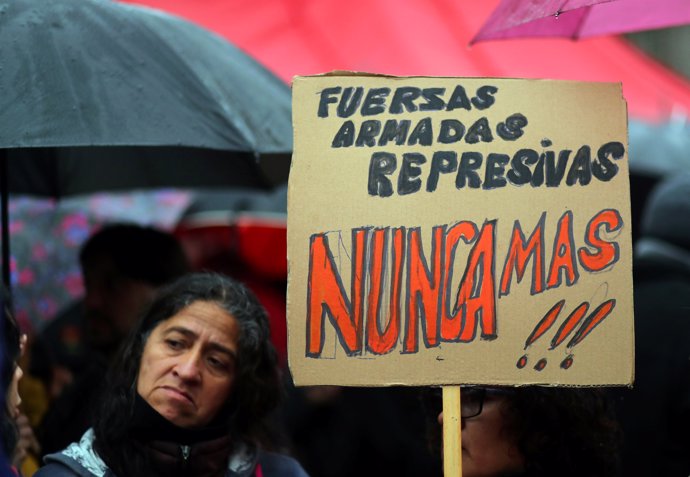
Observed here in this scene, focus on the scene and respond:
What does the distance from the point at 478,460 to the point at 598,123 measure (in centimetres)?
85

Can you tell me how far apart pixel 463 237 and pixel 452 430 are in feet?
1.43

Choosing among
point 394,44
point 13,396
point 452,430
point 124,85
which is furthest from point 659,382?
point 394,44

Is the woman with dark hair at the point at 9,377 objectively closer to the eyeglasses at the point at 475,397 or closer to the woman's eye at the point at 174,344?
the woman's eye at the point at 174,344

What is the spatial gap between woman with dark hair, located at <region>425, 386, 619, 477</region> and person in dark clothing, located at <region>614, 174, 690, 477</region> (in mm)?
805

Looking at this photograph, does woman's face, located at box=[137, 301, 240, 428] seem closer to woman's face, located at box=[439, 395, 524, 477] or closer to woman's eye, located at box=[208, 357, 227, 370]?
woman's eye, located at box=[208, 357, 227, 370]

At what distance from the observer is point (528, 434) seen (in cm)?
292

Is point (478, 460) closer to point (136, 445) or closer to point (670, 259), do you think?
point (136, 445)

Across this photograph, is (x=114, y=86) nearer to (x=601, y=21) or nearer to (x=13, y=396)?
(x=13, y=396)

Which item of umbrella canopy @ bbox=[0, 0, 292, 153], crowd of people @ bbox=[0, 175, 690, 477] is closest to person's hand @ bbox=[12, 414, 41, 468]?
crowd of people @ bbox=[0, 175, 690, 477]

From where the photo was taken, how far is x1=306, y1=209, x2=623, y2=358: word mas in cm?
274

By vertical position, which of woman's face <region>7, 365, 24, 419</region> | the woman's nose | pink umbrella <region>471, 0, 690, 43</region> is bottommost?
woman's face <region>7, 365, 24, 419</region>

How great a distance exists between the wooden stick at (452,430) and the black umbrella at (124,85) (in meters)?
0.93

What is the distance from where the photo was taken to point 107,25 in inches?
127

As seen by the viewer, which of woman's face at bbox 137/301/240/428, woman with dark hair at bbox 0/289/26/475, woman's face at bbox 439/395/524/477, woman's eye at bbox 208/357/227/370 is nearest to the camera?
woman with dark hair at bbox 0/289/26/475
